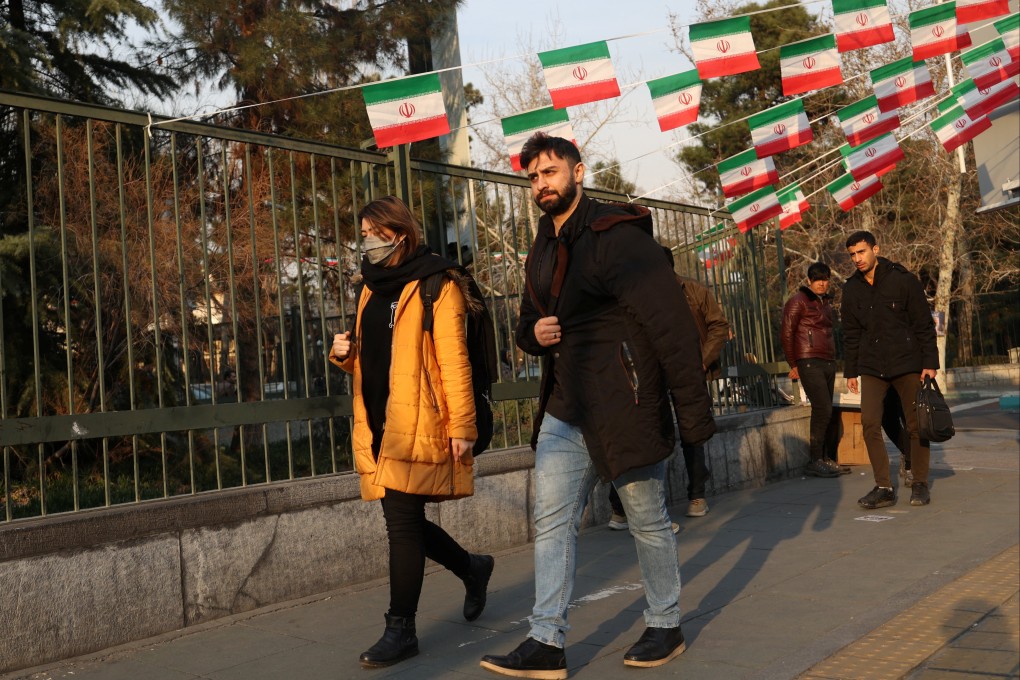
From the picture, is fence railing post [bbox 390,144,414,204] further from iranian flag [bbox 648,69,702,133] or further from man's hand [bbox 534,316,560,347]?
man's hand [bbox 534,316,560,347]

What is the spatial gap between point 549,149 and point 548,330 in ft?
2.28

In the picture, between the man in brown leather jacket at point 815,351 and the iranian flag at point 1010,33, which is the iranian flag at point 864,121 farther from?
the man in brown leather jacket at point 815,351

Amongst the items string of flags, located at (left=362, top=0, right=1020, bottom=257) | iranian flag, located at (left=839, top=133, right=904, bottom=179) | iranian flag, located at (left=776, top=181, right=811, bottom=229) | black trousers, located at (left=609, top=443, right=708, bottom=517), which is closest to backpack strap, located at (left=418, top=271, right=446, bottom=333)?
string of flags, located at (left=362, top=0, right=1020, bottom=257)

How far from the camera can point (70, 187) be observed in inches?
286

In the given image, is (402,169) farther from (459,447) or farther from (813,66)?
(813,66)

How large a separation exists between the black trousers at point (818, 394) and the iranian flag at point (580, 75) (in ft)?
12.4

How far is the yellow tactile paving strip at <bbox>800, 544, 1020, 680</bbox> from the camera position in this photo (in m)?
3.73

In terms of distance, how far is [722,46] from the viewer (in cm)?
733

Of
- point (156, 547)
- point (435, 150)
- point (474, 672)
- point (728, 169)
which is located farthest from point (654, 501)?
point (435, 150)

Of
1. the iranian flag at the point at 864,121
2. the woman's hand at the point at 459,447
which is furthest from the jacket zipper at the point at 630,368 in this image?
the iranian flag at the point at 864,121

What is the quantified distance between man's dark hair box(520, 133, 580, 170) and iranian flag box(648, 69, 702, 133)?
3807mm

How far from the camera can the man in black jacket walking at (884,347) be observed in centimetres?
728

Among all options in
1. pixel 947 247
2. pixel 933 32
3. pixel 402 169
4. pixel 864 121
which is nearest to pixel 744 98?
pixel 947 247

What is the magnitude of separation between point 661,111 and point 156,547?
4803mm
